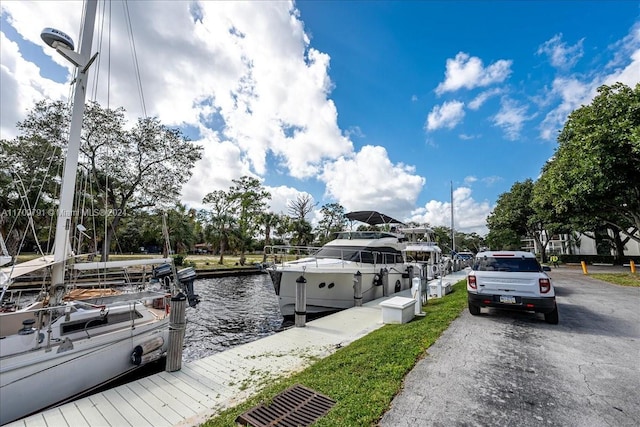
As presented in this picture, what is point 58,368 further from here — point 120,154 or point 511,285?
point 120,154

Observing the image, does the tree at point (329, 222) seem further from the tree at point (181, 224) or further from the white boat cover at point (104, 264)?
the white boat cover at point (104, 264)

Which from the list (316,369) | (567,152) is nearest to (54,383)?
(316,369)

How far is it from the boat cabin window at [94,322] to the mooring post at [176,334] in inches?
71.7

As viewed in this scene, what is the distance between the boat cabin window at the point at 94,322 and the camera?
16.7 feet

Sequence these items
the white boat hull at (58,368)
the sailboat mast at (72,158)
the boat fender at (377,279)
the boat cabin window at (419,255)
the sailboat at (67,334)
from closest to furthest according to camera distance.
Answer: the white boat hull at (58,368), the sailboat at (67,334), the sailboat mast at (72,158), the boat fender at (377,279), the boat cabin window at (419,255)

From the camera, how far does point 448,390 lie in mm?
3504

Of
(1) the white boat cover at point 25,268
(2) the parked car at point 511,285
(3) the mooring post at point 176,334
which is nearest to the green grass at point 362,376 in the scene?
(2) the parked car at point 511,285

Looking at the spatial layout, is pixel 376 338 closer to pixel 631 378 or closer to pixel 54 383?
pixel 631 378

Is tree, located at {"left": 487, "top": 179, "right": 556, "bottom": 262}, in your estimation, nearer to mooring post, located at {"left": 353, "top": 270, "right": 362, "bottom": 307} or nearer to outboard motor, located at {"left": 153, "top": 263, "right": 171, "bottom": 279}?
mooring post, located at {"left": 353, "top": 270, "right": 362, "bottom": 307}

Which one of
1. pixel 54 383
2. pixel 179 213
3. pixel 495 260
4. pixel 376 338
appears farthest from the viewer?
pixel 179 213

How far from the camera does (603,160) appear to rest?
535 inches

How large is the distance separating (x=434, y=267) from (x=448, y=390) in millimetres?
15584

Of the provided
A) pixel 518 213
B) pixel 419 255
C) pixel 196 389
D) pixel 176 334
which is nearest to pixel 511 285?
pixel 196 389

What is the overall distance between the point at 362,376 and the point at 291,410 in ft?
3.69
